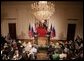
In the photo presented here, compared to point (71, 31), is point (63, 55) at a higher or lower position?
lower

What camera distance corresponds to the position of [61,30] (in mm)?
1894

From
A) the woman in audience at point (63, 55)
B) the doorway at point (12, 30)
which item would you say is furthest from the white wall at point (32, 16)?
the woman in audience at point (63, 55)

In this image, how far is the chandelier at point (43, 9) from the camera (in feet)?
6.34

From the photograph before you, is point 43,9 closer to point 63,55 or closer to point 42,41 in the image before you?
point 42,41

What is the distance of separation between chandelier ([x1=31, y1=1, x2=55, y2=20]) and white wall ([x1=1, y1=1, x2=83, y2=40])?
4 centimetres

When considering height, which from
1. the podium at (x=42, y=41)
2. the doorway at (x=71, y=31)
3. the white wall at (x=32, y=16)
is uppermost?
the white wall at (x=32, y=16)

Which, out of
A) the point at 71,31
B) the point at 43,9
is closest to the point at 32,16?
the point at 43,9

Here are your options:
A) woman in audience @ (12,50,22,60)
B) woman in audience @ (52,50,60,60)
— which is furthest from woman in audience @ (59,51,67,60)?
woman in audience @ (12,50,22,60)

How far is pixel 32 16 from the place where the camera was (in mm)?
1935

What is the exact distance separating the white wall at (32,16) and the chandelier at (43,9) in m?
0.04

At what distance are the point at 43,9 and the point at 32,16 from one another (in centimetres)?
20

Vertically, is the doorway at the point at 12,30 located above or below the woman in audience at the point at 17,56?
above

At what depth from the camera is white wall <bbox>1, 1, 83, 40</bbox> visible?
72.6 inches

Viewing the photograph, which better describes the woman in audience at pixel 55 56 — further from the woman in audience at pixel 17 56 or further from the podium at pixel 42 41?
the woman in audience at pixel 17 56
